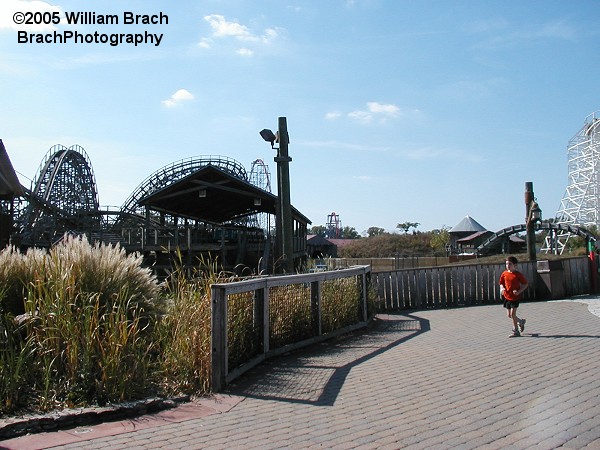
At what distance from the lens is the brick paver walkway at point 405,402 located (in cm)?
480

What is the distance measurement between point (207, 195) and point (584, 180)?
76353mm

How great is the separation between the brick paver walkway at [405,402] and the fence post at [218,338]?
211 millimetres

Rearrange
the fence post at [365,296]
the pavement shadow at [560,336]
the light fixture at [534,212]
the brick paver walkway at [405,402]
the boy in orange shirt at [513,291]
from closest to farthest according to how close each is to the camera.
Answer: the brick paver walkway at [405,402]
the pavement shadow at [560,336]
the boy in orange shirt at [513,291]
the fence post at [365,296]
the light fixture at [534,212]

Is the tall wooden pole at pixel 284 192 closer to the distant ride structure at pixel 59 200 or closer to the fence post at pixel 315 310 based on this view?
the fence post at pixel 315 310

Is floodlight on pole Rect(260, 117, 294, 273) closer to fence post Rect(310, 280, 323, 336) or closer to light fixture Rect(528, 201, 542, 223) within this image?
fence post Rect(310, 280, 323, 336)

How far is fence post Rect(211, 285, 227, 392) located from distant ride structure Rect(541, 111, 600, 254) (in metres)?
85.7

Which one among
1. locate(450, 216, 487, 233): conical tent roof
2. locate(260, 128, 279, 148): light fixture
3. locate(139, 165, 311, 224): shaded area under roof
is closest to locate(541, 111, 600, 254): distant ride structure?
locate(450, 216, 487, 233): conical tent roof

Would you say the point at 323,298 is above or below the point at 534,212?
below

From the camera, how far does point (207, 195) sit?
32.5 m

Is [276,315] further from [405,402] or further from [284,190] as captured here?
[284,190]

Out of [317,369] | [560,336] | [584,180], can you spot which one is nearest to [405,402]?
[317,369]

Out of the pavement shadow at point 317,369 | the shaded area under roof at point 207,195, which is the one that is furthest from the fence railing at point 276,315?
the shaded area under roof at point 207,195

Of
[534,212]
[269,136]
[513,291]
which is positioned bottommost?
[513,291]

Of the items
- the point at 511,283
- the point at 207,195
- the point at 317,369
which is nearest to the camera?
the point at 317,369
